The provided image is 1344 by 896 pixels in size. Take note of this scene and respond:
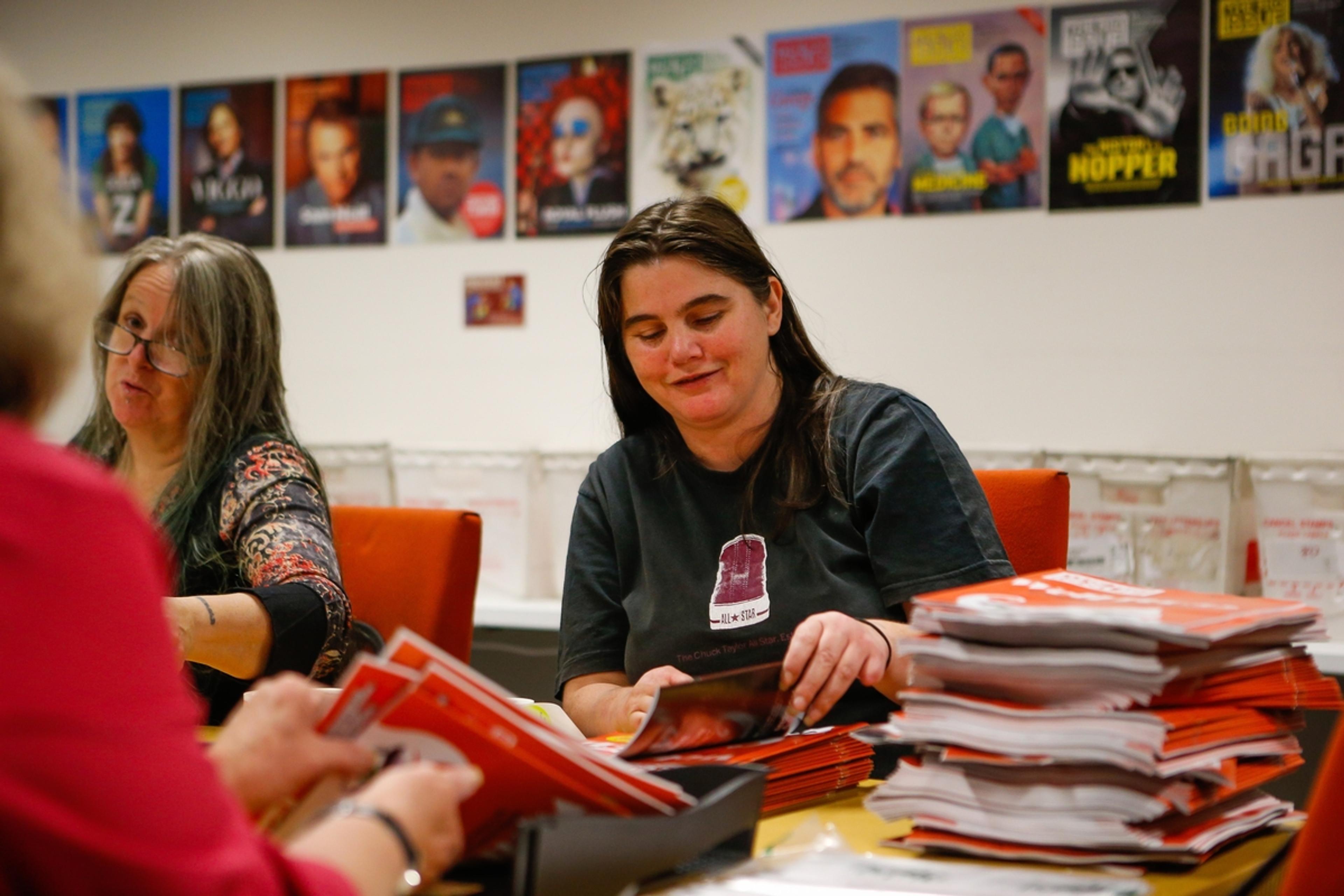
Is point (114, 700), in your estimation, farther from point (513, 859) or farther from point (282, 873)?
Answer: point (513, 859)

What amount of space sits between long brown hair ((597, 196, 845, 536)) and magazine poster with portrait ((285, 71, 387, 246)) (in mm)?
2119

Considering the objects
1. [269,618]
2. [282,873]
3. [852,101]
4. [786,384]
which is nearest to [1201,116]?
[852,101]

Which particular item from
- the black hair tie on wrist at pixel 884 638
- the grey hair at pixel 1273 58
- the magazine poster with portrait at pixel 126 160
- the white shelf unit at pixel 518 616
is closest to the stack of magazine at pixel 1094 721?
the black hair tie on wrist at pixel 884 638

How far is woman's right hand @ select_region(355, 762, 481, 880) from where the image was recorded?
67cm

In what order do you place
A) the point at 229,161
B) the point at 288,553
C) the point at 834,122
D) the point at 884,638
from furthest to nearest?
the point at 229,161
the point at 834,122
the point at 288,553
the point at 884,638

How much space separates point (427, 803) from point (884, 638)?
64 cm

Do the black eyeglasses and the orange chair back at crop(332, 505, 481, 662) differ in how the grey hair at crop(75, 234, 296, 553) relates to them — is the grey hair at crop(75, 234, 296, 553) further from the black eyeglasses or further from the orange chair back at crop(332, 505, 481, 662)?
the orange chair back at crop(332, 505, 481, 662)

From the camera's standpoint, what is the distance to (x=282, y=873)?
23.2 inches

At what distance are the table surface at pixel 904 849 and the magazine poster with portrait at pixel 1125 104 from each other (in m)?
2.25

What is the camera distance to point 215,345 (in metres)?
1.82

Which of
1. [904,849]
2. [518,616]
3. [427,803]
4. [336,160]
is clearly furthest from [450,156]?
[427,803]

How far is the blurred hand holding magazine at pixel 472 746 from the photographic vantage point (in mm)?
725

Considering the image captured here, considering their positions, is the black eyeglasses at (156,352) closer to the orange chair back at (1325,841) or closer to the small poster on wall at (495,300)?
the orange chair back at (1325,841)

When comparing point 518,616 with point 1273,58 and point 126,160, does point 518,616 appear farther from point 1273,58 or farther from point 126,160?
point 1273,58
